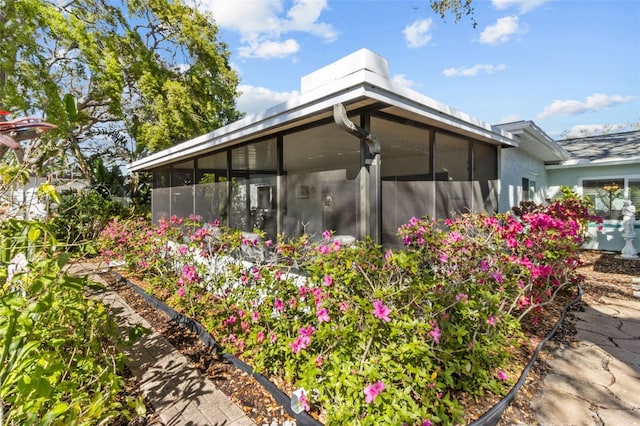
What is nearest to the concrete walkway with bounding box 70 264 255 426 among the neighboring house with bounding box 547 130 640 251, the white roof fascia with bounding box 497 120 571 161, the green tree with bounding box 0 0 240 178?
the white roof fascia with bounding box 497 120 571 161

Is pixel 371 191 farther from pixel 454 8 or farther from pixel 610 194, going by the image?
pixel 610 194

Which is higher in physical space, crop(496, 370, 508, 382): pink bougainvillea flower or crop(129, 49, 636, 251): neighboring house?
crop(129, 49, 636, 251): neighboring house

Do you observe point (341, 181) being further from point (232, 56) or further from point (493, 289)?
point (232, 56)

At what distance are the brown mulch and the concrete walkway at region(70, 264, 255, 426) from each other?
0.27 feet

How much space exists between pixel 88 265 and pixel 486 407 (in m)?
9.49

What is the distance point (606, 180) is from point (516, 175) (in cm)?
398

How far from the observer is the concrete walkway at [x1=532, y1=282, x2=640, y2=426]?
92.0 inches

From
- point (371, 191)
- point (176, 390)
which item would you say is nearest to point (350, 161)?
point (371, 191)

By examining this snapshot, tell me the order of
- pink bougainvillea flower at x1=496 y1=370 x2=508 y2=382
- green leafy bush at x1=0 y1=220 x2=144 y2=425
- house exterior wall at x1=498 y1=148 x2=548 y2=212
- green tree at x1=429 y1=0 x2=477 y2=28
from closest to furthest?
green leafy bush at x1=0 y1=220 x2=144 y2=425 < pink bougainvillea flower at x1=496 y1=370 x2=508 y2=382 < green tree at x1=429 y1=0 x2=477 y2=28 < house exterior wall at x1=498 y1=148 x2=548 y2=212

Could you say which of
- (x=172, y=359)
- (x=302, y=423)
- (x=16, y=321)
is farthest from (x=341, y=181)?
(x=16, y=321)

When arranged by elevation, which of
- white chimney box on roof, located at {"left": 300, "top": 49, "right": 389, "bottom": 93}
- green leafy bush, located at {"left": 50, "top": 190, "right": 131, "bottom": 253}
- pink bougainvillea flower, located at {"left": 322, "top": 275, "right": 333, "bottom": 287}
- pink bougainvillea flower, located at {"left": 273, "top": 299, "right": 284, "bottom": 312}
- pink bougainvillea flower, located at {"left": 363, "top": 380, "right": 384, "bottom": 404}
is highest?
white chimney box on roof, located at {"left": 300, "top": 49, "right": 389, "bottom": 93}

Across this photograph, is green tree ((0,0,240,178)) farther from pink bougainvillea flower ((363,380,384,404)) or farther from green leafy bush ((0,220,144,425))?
pink bougainvillea flower ((363,380,384,404))

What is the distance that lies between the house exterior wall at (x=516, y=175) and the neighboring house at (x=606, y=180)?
1024mm

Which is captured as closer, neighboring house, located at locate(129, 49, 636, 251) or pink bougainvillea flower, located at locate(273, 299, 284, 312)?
pink bougainvillea flower, located at locate(273, 299, 284, 312)
